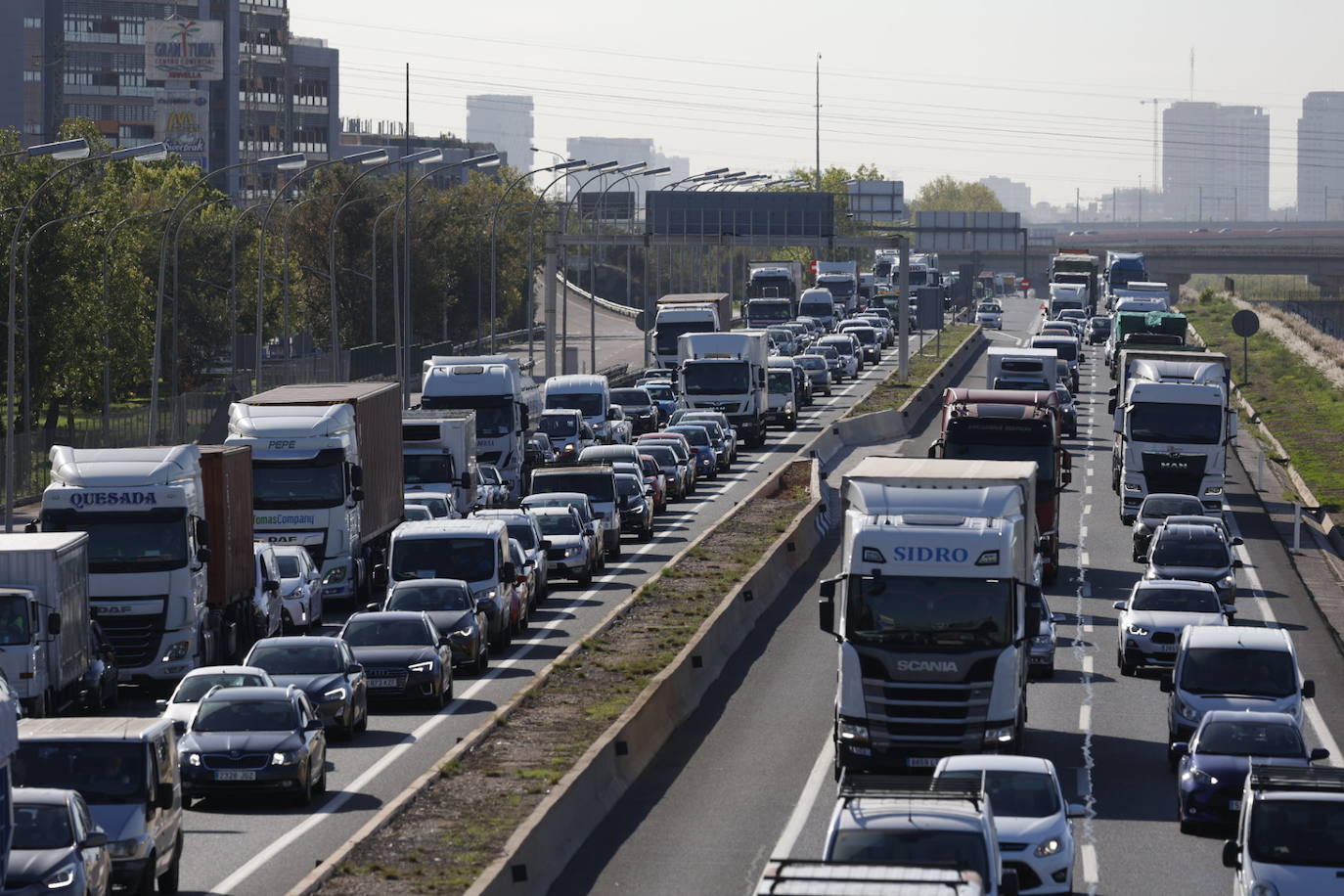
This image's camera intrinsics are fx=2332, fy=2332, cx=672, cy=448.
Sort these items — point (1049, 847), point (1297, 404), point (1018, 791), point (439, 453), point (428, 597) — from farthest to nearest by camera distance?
point (1297, 404) → point (439, 453) → point (428, 597) → point (1018, 791) → point (1049, 847)

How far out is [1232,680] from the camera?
27734 mm

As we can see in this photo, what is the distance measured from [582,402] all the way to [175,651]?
36.5 meters

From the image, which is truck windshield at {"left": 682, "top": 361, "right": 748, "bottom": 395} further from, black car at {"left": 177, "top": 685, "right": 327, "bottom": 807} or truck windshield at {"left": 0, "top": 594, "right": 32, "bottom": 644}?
black car at {"left": 177, "top": 685, "right": 327, "bottom": 807}

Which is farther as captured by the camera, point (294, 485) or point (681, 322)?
point (681, 322)

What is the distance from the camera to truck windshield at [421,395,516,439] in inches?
2179

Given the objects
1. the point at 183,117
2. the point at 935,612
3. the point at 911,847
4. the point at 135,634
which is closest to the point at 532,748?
the point at 935,612

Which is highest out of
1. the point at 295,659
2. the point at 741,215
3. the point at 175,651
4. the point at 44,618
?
the point at 741,215

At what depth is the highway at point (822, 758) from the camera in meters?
22.0

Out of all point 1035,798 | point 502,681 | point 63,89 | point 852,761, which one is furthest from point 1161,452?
point 63,89

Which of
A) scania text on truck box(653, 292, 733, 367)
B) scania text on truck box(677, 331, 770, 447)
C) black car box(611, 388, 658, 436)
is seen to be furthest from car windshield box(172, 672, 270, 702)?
scania text on truck box(653, 292, 733, 367)

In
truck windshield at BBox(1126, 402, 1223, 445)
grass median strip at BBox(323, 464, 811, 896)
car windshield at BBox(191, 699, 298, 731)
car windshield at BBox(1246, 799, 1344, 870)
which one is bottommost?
grass median strip at BBox(323, 464, 811, 896)

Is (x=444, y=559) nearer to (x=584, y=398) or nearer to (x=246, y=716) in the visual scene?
(x=246, y=716)

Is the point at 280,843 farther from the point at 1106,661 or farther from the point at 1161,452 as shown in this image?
the point at 1161,452

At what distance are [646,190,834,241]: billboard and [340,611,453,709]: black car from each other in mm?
85159
